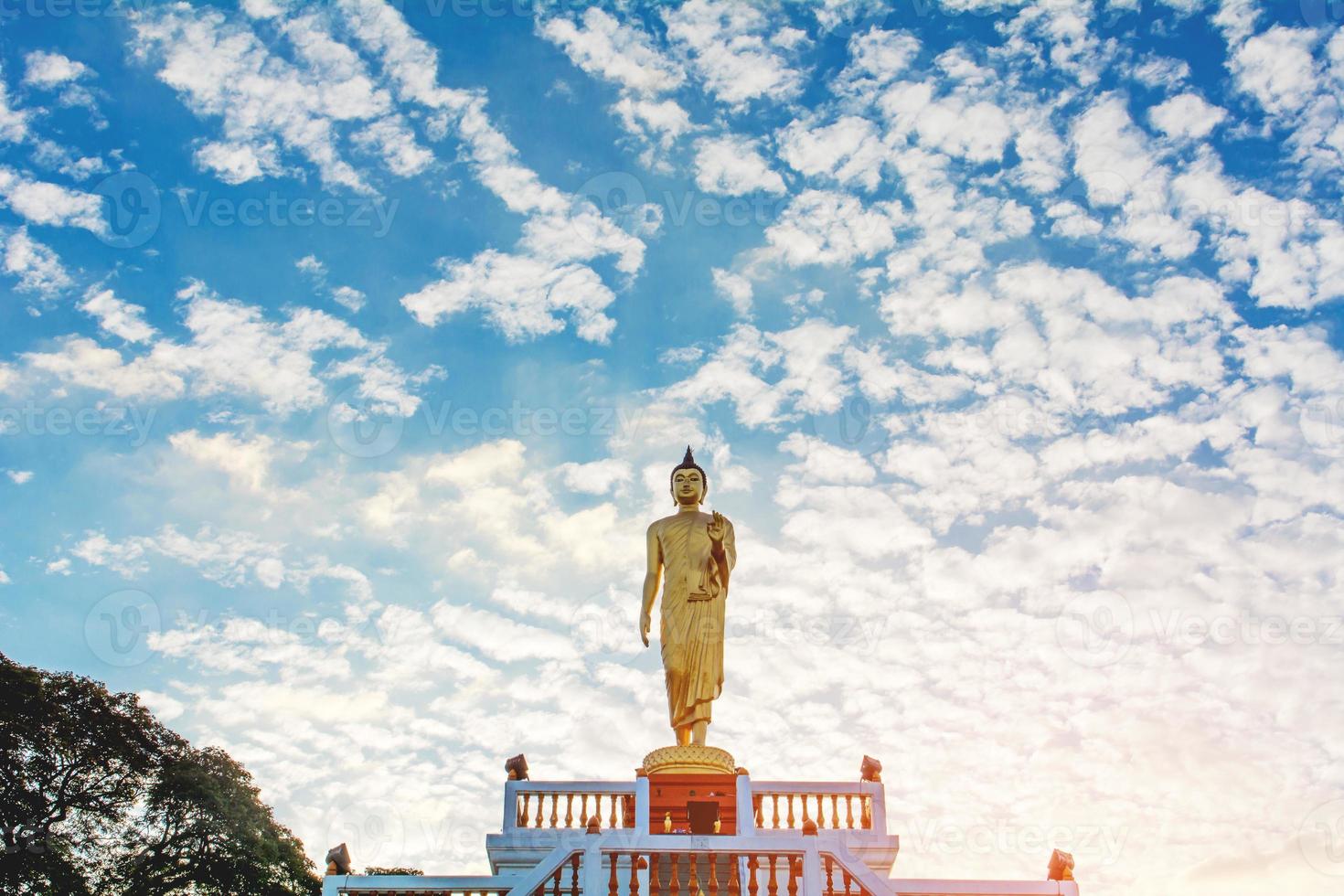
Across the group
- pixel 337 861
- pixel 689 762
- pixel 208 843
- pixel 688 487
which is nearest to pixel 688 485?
pixel 688 487

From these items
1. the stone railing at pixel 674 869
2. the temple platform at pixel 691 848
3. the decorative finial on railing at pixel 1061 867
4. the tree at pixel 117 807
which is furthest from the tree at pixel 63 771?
the decorative finial on railing at pixel 1061 867

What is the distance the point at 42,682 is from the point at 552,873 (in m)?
17.2

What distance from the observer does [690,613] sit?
17844 millimetres

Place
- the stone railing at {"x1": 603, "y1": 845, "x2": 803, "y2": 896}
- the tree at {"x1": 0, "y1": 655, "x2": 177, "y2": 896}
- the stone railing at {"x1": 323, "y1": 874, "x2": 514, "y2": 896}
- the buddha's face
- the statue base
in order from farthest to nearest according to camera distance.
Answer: the tree at {"x1": 0, "y1": 655, "x2": 177, "y2": 896} < the buddha's face < the statue base < the stone railing at {"x1": 323, "y1": 874, "x2": 514, "y2": 896} < the stone railing at {"x1": 603, "y1": 845, "x2": 803, "y2": 896}

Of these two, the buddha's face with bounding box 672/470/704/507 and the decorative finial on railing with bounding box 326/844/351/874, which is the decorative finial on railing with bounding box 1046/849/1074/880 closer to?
the decorative finial on railing with bounding box 326/844/351/874

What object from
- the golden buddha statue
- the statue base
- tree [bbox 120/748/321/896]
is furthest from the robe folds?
tree [bbox 120/748/321/896]

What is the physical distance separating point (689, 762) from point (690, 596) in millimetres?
3334

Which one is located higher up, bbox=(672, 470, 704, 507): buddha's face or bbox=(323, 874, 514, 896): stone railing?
bbox=(672, 470, 704, 507): buddha's face

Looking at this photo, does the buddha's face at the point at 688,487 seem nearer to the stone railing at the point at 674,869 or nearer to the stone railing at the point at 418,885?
the stone railing at the point at 674,869

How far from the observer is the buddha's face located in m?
19.0

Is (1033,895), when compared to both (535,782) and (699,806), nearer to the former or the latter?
(699,806)

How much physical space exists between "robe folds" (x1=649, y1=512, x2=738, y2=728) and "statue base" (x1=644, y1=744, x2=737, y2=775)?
1.78 meters

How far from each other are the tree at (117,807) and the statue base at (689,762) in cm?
1330

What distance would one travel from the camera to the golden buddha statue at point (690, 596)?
56.5 feet
